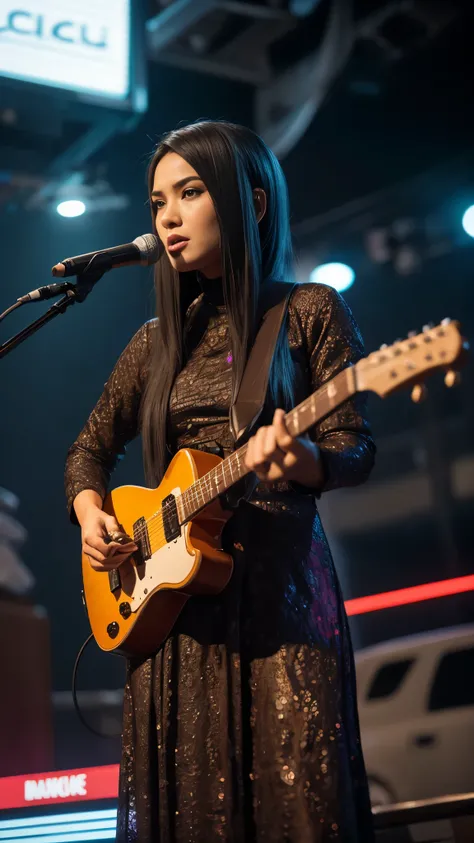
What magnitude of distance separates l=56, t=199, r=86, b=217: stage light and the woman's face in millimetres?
2685

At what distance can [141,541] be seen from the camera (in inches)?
79.4

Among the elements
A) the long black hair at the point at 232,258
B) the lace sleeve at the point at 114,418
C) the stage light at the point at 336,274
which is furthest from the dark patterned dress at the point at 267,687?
the stage light at the point at 336,274

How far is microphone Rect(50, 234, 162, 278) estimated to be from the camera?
2039mm

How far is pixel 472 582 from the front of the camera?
12.8 feet

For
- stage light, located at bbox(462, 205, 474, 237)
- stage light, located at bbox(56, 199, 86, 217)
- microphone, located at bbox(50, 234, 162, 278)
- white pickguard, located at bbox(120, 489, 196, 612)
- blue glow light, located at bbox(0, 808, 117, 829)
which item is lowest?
blue glow light, located at bbox(0, 808, 117, 829)

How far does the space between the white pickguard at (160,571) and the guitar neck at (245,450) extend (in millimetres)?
57

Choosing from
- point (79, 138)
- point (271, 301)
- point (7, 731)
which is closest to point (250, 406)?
point (271, 301)

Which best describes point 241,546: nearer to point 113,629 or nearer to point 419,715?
point 113,629

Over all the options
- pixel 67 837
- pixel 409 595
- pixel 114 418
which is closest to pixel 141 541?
pixel 114 418

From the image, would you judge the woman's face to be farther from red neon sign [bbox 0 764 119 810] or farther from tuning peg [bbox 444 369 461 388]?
red neon sign [bbox 0 764 119 810]

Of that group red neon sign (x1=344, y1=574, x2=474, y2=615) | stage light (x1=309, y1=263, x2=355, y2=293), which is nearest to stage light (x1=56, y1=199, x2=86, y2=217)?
stage light (x1=309, y1=263, x2=355, y2=293)

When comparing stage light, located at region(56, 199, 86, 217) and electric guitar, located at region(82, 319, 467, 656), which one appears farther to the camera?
stage light, located at region(56, 199, 86, 217)

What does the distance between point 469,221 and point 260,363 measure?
2.88 metres

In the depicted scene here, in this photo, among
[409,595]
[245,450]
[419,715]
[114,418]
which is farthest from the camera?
[409,595]
